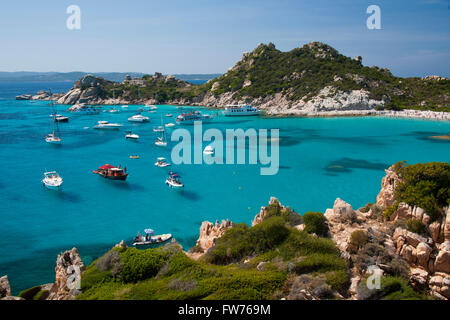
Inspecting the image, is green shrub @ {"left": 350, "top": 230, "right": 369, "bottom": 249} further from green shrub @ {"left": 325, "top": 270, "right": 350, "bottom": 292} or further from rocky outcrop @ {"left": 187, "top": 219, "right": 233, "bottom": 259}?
rocky outcrop @ {"left": 187, "top": 219, "right": 233, "bottom": 259}

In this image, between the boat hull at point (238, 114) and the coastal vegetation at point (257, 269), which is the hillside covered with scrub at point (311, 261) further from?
the boat hull at point (238, 114)

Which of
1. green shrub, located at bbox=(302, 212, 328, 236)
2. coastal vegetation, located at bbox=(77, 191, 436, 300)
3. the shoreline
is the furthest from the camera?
the shoreline

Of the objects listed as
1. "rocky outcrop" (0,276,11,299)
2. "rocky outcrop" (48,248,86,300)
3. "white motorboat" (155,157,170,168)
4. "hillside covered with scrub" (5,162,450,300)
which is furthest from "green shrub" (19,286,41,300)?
"white motorboat" (155,157,170,168)

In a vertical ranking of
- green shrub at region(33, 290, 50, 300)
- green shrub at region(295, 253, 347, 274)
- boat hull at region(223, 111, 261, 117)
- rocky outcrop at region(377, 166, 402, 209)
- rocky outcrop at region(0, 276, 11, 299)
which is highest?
boat hull at region(223, 111, 261, 117)

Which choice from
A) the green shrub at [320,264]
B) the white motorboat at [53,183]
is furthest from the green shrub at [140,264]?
the white motorboat at [53,183]

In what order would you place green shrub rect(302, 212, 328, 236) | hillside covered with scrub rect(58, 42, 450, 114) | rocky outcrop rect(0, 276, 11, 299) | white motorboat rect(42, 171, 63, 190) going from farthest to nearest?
hillside covered with scrub rect(58, 42, 450, 114) → white motorboat rect(42, 171, 63, 190) → green shrub rect(302, 212, 328, 236) → rocky outcrop rect(0, 276, 11, 299)
